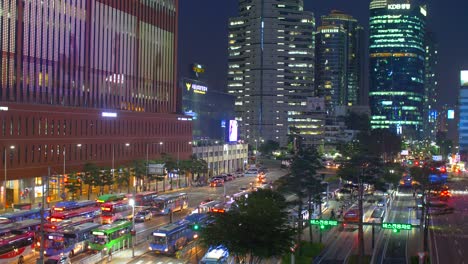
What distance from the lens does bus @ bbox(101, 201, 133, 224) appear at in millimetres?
49031

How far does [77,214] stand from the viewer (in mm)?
46844

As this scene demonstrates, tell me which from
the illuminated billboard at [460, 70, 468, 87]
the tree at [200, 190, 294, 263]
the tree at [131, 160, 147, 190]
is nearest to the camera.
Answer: the tree at [200, 190, 294, 263]

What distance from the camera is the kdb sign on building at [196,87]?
4535 inches

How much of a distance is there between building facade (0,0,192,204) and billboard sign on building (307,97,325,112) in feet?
309

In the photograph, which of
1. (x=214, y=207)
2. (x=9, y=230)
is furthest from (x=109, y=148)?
(x=9, y=230)

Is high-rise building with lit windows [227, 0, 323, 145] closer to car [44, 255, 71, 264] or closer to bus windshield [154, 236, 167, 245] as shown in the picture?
bus windshield [154, 236, 167, 245]

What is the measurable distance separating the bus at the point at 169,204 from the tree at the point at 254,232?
2581cm

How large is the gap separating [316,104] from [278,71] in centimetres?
1794

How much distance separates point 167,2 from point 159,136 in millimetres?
26210

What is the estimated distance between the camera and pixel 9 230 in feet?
121

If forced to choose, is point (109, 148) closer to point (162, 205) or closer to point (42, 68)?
point (42, 68)

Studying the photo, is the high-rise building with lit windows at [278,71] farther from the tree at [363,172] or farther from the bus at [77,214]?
the bus at [77,214]

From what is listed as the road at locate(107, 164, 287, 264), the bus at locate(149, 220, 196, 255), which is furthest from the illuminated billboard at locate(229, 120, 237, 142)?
the bus at locate(149, 220, 196, 255)

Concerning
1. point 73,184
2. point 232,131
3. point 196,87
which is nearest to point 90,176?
point 73,184
